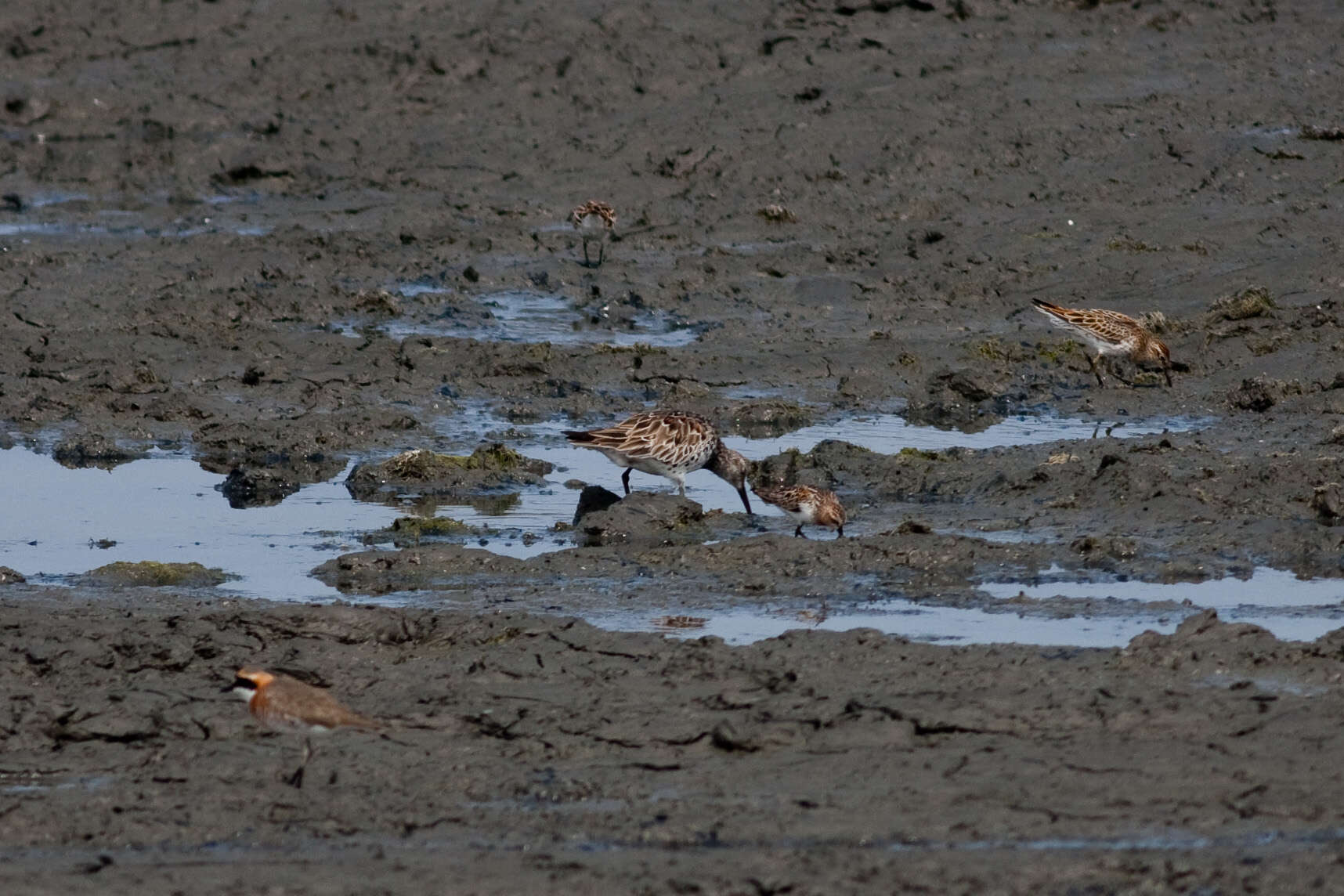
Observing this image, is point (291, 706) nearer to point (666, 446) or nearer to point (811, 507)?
point (811, 507)

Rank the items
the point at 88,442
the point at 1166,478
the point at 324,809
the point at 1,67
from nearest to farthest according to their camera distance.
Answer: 1. the point at 324,809
2. the point at 1166,478
3. the point at 88,442
4. the point at 1,67

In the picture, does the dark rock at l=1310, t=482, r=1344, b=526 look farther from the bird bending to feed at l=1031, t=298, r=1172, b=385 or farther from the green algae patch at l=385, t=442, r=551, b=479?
the green algae patch at l=385, t=442, r=551, b=479

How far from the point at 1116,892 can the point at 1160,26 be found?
17257 mm

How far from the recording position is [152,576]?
1012 centimetres

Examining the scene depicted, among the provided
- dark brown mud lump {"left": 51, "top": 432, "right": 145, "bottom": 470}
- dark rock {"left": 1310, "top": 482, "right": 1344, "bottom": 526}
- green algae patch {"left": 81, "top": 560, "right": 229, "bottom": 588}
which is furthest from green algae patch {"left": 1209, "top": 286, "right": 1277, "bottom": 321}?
green algae patch {"left": 81, "top": 560, "right": 229, "bottom": 588}

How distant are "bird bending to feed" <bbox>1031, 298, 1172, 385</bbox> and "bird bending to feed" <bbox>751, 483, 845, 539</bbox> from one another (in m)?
4.21

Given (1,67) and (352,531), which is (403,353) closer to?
(352,531)

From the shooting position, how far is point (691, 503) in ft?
37.7

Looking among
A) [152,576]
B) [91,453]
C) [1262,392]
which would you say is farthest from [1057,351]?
[152,576]

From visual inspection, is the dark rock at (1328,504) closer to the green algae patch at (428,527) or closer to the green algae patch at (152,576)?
the green algae patch at (428,527)

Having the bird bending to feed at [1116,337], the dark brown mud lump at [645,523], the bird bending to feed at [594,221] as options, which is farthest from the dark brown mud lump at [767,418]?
the bird bending to feed at [594,221]

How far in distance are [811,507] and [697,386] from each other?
4095mm

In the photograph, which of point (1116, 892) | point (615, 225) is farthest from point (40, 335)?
point (1116, 892)

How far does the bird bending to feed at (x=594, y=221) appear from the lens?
58.7 ft
